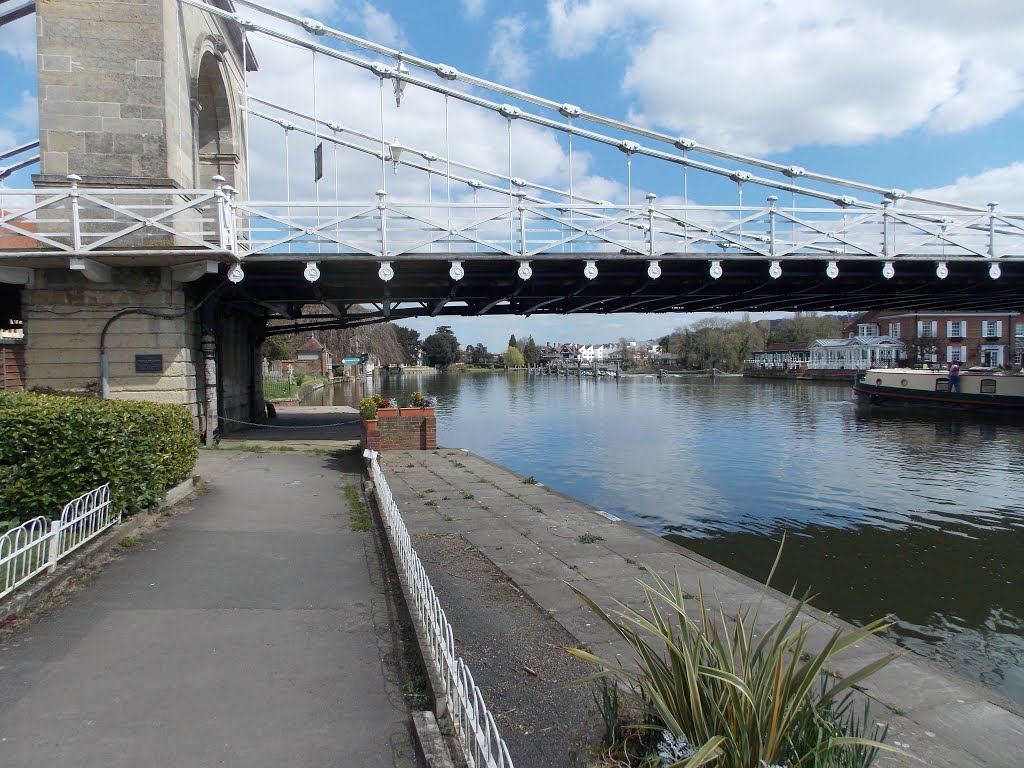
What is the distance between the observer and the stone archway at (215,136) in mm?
17844

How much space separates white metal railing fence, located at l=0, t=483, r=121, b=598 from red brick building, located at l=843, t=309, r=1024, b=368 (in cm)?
7358

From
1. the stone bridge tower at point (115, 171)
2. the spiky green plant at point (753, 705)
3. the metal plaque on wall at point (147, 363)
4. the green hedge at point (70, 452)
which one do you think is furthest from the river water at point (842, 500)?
the stone bridge tower at point (115, 171)

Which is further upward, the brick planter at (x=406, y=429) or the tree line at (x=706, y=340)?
the tree line at (x=706, y=340)

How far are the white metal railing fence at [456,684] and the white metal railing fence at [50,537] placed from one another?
291 centimetres

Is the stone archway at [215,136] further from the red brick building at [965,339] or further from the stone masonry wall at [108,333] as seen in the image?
the red brick building at [965,339]

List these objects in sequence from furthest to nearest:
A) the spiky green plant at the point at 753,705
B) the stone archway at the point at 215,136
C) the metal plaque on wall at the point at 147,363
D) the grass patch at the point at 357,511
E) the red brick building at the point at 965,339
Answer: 1. the red brick building at the point at 965,339
2. the stone archway at the point at 215,136
3. the metal plaque on wall at the point at 147,363
4. the grass patch at the point at 357,511
5. the spiky green plant at the point at 753,705

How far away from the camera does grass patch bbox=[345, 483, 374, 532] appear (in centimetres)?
822

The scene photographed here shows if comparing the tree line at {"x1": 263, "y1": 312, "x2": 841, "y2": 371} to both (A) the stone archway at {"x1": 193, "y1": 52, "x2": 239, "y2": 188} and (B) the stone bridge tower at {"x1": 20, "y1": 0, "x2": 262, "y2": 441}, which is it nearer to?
(A) the stone archway at {"x1": 193, "y1": 52, "x2": 239, "y2": 188}

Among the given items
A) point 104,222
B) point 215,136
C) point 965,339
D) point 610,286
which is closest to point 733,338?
point 965,339

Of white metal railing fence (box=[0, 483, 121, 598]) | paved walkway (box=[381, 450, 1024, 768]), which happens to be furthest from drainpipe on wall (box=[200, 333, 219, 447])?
white metal railing fence (box=[0, 483, 121, 598])

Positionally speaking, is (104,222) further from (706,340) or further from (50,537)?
(706,340)

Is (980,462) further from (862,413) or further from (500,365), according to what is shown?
(500,365)

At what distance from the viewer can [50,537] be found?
18.4ft

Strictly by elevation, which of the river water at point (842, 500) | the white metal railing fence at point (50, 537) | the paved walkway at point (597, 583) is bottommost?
the river water at point (842, 500)
